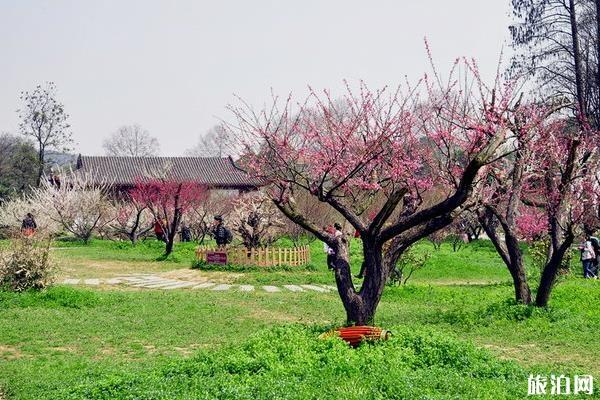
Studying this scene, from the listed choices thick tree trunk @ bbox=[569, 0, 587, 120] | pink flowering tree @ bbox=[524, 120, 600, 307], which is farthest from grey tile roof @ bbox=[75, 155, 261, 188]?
pink flowering tree @ bbox=[524, 120, 600, 307]

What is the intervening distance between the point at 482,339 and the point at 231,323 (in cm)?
403

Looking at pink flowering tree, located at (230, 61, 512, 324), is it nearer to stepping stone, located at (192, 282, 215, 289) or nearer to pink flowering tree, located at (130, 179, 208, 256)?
stepping stone, located at (192, 282, 215, 289)

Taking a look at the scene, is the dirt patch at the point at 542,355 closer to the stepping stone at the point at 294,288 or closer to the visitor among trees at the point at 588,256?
the stepping stone at the point at 294,288

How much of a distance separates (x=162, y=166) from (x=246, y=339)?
137ft

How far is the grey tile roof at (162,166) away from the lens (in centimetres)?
4859

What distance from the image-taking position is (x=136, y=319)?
11672 mm

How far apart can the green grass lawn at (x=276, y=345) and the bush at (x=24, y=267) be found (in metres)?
0.45

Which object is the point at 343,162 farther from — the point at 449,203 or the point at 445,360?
the point at 445,360

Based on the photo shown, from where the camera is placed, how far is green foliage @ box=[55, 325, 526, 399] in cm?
576

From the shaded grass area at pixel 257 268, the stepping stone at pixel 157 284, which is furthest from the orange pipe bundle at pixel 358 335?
the shaded grass area at pixel 257 268

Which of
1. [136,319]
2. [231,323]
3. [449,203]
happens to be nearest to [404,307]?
[231,323]

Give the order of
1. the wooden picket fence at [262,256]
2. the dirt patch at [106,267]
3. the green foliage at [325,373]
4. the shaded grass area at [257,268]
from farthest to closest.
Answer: the wooden picket fence at [262,256] < the dirt patch at [106,267] < the shaded grass area at [257,268] < the green foliage at [325,373]

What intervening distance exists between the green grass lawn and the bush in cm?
45

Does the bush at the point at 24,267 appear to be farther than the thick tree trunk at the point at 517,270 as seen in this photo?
Yes
